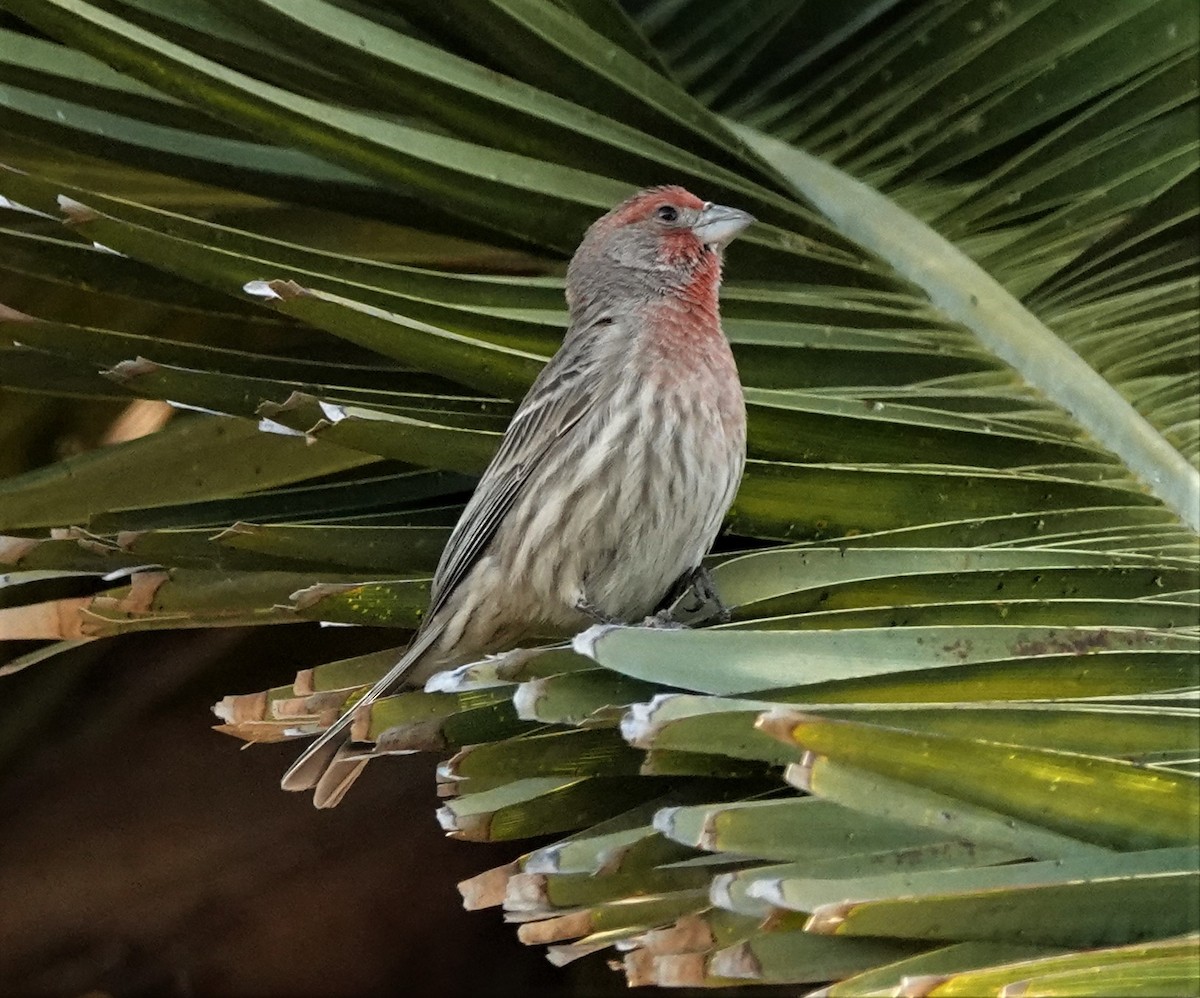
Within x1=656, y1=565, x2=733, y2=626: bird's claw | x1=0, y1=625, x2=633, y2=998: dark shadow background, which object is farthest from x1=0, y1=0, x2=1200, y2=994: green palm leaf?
x1=0, y1=625, x2=633, y2=998: dark shadow background

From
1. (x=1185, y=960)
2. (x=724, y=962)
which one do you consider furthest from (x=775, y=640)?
(x=1185, y=960)

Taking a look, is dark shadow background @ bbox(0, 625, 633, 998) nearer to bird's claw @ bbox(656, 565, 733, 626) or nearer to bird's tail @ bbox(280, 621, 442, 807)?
bird's tail @ bbox(280, 621, 442, 807)

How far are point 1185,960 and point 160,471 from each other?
158 centimetres

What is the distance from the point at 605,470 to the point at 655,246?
408 mm

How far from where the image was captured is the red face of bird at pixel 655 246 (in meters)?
2.01

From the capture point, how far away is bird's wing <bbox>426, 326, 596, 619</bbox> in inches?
73.2

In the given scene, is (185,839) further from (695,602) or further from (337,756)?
(695,602)

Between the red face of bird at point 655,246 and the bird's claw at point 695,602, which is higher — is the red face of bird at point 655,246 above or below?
above

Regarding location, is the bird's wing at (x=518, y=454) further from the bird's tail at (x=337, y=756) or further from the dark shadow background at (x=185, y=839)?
the dark shadow background at (x=185, y=839)

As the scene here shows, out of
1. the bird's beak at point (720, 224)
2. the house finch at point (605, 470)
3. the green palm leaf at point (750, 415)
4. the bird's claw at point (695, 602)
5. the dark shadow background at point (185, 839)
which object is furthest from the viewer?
the dark shadow background at point (185, 839)

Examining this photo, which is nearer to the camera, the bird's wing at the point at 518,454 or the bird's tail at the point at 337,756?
the bird's tail at the point at 337,756

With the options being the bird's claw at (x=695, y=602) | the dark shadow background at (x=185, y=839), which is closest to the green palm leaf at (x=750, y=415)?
the bird's claw at (x=695, y=602)

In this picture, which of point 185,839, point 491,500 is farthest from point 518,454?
point 185,839

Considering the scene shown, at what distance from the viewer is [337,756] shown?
1739 millimetres
